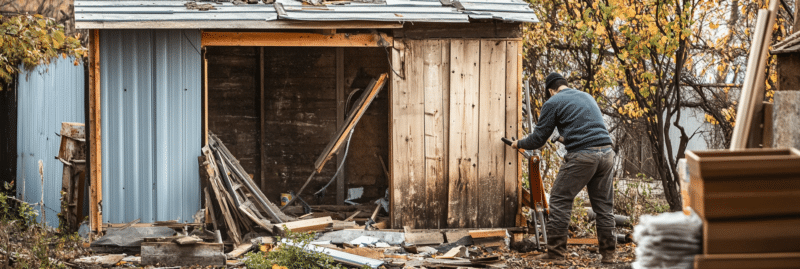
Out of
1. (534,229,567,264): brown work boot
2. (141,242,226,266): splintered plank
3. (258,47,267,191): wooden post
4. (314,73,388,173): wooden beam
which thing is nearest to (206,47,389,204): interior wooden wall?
Result: (258,47,267,191): wooden post

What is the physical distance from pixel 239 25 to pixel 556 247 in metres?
3.86

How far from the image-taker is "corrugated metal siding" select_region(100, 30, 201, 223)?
282 inches

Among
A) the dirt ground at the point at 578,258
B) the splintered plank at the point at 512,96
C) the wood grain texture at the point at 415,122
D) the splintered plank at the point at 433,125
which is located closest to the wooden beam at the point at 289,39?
the wood grain texture at the point at 415,122

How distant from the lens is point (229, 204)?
24.6 ft

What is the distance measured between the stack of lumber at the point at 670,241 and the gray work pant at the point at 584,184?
4034 millimetres

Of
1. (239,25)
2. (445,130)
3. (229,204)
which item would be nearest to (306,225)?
(229,204)

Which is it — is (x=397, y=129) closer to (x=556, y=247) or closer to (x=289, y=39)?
(x=289, y=39)

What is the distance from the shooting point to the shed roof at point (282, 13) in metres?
6.82

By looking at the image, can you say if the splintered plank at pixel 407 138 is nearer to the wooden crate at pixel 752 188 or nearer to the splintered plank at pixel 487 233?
the splintered plank at pixel 487 233

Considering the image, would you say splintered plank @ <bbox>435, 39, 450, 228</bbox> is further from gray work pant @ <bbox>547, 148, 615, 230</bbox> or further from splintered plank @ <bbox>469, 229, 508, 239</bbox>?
gray work pant @ <bbox>547, 148, 615, 230</bbox>

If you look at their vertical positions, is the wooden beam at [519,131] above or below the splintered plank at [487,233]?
above

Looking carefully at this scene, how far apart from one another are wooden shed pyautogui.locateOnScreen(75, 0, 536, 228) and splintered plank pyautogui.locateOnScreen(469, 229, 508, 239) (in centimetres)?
15

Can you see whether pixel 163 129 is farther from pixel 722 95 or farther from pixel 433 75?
pixel 722 95

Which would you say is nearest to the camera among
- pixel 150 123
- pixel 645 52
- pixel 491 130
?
pixel 150 123
